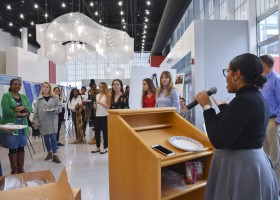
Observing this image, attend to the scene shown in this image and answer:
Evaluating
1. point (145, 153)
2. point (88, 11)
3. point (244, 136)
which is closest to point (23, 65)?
point (88, 11)

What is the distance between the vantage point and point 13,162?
363 centimetres

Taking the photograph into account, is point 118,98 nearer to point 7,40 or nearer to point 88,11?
point 88,11

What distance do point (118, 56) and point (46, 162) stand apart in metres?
2.67

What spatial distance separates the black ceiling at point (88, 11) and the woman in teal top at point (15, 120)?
6848 mm

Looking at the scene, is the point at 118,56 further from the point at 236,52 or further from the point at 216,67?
the point at 236,52

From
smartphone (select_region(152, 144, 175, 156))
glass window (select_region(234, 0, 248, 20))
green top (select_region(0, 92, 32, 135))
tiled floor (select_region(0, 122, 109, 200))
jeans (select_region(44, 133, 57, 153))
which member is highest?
glass window (select_region(234, 0, 248, 20))

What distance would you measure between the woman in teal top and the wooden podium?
6.79 feet

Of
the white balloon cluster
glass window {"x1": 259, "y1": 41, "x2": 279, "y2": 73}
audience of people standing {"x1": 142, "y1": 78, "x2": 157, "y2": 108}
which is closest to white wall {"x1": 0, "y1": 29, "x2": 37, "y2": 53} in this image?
the white balloon cluster

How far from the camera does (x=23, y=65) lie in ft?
31.3

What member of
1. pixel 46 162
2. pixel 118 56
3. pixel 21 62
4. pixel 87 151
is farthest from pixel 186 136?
pixel 21 62

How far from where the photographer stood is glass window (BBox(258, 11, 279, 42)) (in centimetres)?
450

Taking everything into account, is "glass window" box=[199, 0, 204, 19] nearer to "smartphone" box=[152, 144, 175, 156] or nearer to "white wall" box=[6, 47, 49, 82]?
"white wall" box=[6, 47, 49, 82]

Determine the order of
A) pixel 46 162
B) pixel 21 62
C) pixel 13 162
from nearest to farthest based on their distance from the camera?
pixel 13 162, pixel 46 162, pixel 21 62

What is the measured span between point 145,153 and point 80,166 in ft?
9.66
